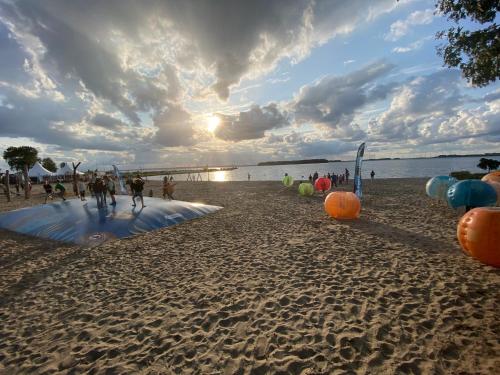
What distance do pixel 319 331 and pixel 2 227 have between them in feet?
49.7

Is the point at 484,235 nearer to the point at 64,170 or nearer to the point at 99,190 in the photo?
the point at 99,190

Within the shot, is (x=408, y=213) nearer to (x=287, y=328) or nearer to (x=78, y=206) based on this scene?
(x=287, y=328)

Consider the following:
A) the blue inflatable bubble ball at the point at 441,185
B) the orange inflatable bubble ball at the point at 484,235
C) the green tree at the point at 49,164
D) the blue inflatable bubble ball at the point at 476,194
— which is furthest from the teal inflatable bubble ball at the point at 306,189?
the green tree at the point at 49,164

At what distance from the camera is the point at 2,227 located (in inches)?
455

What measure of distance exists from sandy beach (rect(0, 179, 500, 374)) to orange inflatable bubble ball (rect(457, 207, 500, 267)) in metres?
0.39

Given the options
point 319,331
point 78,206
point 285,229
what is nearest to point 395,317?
point 319,331

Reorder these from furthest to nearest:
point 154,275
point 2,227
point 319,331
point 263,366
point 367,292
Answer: point 2,227 → point 154,275 → point 367,292 → point 319,331 → point 263,366

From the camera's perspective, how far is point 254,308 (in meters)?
4.73

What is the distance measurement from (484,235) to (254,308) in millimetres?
5540

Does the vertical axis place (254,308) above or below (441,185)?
below

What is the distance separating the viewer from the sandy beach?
3.46 m

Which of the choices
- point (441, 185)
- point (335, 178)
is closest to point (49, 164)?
point (335, 178)

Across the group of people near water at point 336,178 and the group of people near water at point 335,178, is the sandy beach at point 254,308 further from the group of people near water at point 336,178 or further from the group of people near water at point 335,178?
the group of people near water at point 336,178

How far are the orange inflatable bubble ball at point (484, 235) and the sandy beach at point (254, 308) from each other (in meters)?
0.39
